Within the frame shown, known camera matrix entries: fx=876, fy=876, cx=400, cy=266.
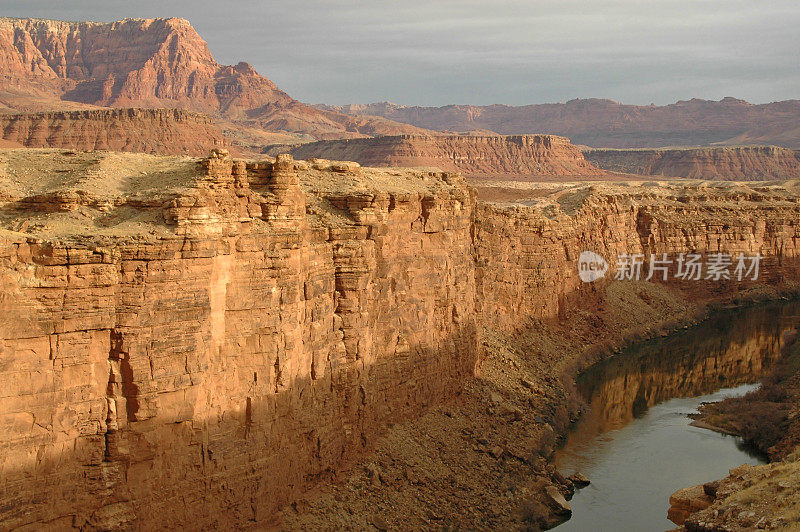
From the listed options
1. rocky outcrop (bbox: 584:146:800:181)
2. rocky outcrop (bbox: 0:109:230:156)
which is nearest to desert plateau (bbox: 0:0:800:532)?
rocky outcrop (bbox: 0:109:230:156)

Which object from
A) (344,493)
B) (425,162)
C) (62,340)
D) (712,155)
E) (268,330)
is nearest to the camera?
(62,340)

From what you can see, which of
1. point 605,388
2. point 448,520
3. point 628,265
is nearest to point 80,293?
point 448,520

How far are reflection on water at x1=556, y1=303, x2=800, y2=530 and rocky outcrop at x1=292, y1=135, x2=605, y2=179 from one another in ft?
196

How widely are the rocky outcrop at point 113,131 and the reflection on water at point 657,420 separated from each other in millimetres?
39252

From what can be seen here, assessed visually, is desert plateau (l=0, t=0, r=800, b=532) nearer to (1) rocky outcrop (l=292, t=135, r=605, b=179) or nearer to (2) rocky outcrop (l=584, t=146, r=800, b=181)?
(1) rocky outcrop (l=292, t=135, r=605, b=179)

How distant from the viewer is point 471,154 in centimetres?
11631

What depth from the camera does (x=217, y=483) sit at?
16.2 meters

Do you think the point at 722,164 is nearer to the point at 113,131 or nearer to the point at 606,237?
the point at 606,237

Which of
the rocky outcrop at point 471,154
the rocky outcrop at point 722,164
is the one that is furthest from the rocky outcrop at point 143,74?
the rocky outcrop at point 722,164

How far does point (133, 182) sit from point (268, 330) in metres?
3.95

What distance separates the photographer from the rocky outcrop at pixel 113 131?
206 ft

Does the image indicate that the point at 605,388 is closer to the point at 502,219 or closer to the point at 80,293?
the point at 502,219

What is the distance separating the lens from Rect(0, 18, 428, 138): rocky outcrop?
119125mm

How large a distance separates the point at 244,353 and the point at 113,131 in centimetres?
5532
